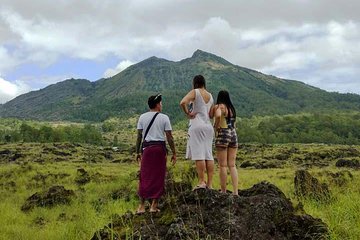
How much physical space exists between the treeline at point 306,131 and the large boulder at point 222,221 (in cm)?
12078

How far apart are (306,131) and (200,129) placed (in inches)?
5561

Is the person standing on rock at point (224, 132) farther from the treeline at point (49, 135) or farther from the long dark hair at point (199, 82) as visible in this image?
the treeline at point (49, 135)

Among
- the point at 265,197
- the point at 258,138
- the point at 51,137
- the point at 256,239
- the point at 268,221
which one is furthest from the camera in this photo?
the point at 258,138

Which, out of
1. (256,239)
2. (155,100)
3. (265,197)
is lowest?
(256,239)

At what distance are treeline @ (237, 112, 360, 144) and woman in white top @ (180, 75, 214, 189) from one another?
11935cm

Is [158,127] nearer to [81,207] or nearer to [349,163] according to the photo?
[81,207]

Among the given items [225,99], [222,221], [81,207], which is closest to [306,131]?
[81,207]

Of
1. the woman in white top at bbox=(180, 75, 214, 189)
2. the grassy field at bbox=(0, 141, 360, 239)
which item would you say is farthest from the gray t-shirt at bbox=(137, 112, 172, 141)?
the grassy field at bbox=(0, 141, 360, 239)

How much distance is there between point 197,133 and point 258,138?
4818 inches

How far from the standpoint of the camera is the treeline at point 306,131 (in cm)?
13038

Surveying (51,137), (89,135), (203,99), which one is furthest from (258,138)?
(203,99)

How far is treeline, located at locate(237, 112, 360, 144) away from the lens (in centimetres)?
13038

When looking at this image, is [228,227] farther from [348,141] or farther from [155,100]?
[348,141]

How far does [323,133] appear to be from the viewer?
13562 cm
